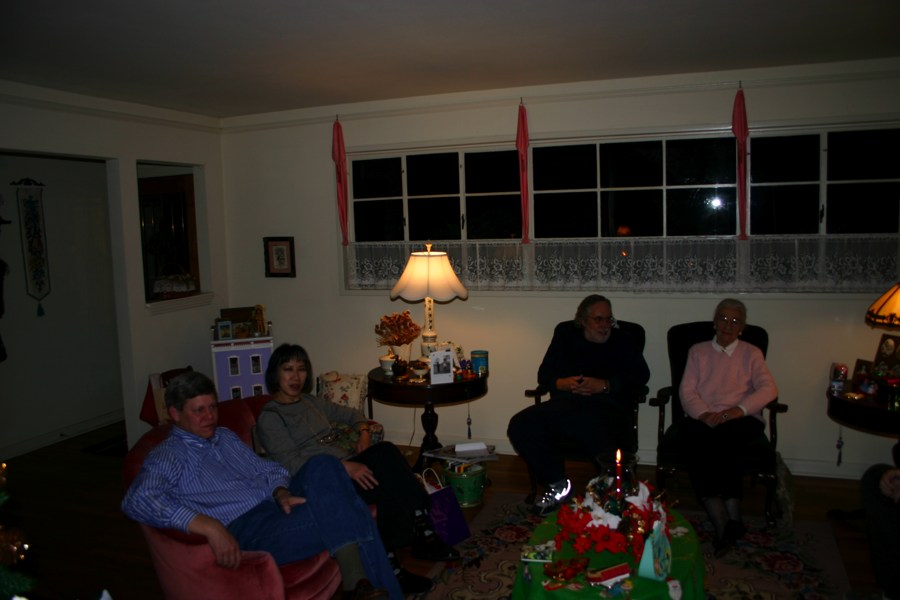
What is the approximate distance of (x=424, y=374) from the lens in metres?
4.28

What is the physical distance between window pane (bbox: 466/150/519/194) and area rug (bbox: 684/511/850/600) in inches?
96.9

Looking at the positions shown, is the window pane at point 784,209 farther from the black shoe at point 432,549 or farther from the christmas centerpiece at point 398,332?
the black shoe at point 432,549

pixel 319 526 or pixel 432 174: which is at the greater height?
pixel 432 174

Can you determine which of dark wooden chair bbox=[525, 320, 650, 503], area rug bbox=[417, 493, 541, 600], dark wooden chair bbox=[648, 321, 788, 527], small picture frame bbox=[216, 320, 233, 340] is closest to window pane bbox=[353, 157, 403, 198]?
small picture frame bbox=[216, 320, 233, 340]

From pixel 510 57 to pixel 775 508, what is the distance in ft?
9.15

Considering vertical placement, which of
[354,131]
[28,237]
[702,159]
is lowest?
[28,237]

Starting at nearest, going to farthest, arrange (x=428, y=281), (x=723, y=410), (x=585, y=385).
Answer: (x=723, y=410) < (x=585, y=385) < (x=428, y=281)

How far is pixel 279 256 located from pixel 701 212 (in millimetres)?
3071

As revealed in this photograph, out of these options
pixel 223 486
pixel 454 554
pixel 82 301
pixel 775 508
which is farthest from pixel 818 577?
pixel 82 301

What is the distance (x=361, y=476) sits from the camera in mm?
3004

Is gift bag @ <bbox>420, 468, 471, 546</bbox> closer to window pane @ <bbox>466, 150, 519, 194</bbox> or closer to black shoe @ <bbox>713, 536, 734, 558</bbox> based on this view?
black shoe @ <bbox>713, 536, 734, 558</bbox>

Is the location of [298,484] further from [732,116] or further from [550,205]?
[732,116]

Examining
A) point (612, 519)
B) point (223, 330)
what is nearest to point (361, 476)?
point (612, 519)

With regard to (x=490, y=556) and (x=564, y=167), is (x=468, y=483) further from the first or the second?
(x=564, y=167)
